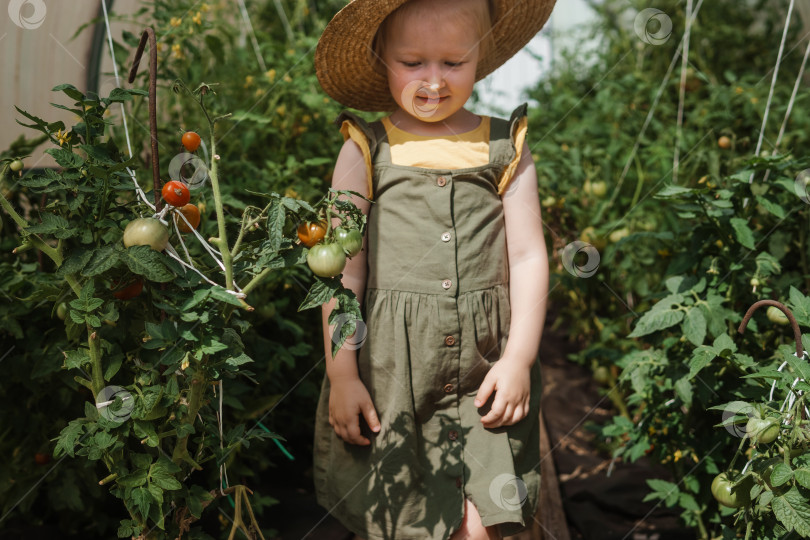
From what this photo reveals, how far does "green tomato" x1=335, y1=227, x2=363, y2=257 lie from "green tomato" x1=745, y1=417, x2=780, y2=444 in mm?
698

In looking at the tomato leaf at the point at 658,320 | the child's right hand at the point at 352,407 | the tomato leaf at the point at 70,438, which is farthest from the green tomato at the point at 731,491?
the tomato leaf at the point at 70,438

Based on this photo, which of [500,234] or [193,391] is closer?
[193,391]

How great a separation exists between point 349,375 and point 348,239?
441 mm

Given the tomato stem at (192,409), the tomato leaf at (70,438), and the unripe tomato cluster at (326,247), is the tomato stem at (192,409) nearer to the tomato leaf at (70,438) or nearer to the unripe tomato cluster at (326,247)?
the tomato leaf at (70,438)

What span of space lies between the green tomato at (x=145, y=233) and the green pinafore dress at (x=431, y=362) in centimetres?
52

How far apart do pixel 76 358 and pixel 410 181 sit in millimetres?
700

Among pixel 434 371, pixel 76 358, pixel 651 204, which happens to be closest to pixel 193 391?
pixel 76 358

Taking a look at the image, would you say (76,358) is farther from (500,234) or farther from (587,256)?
(587,256)

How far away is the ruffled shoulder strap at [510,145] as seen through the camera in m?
→ 1.53

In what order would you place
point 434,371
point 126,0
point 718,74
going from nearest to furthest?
1. point 434,371
2. point 126,0
3. point 718,74

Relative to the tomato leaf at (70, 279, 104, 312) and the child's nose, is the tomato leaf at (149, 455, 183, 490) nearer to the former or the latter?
the tomato leaf at (70, 279, 104, 312)

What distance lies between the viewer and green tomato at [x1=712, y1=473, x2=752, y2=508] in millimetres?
1240

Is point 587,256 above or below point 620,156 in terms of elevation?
below

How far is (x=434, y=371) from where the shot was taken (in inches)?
57.1
